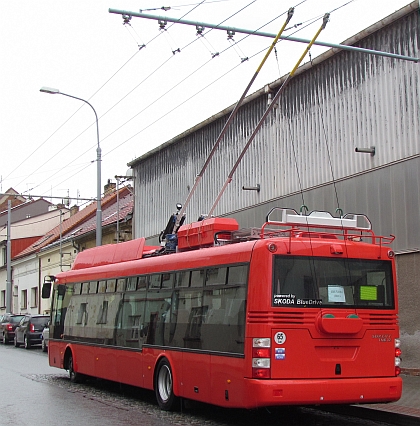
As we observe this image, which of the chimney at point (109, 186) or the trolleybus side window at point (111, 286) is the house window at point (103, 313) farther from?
the chimney at point (109, 186)

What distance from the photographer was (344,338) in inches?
401

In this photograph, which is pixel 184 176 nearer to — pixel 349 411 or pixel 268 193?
pixel 268 193

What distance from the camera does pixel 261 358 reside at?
9.70 metres

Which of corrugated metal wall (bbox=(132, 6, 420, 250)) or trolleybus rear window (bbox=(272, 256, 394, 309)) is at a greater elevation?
corrugated metal wall (bbox=(132, 6, 420, 250))

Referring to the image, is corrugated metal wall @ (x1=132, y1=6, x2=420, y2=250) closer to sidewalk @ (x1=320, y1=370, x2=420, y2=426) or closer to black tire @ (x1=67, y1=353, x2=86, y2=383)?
sidewalk @ (x1=320, y1=370, x2=420, y2=426)

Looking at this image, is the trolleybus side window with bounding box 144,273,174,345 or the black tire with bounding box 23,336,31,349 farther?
the black tire with bounding box 23,336,31,349

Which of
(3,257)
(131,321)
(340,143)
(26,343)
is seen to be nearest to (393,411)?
(131,321)

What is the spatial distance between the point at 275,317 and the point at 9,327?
93.7 ft

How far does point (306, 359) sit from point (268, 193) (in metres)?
12.2

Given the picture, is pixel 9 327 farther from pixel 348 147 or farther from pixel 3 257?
pixel 3 257

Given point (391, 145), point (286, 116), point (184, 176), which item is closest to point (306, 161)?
point (286, 116)

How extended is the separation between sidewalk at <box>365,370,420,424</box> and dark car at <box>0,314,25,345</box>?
81.5 ft

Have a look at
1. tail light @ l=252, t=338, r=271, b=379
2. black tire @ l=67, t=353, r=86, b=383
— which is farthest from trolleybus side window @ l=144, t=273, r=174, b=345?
black tire @ l=67, t=353, r=86, b=383

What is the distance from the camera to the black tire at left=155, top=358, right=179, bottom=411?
1204 cm
